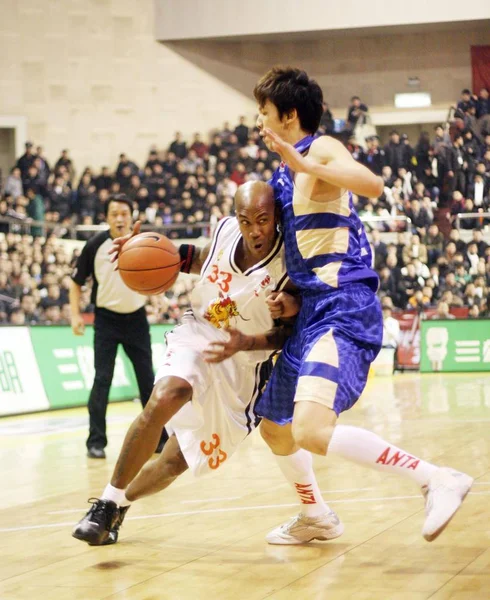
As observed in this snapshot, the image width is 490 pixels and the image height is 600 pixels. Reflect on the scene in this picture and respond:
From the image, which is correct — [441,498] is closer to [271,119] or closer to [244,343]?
[244,343]

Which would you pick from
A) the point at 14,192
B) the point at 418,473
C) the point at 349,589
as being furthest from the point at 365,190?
the point at 14,192

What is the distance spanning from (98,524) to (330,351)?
1.32 metres

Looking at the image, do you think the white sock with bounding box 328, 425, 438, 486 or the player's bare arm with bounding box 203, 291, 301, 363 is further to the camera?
the player's bare arm with bounding box 203, 291, 301, 363

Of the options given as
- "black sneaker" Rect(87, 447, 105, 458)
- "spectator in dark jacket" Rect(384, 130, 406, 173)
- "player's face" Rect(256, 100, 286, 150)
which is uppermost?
"spectator in dark jacket" Rect(384, 130, 406, 173)

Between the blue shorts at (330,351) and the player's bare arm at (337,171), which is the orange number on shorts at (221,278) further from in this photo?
the player's bare arm at (337,171)

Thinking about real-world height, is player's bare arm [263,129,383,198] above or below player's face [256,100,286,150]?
below

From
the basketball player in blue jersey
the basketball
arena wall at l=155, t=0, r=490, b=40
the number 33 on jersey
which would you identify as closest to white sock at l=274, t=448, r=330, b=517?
the basketball player in blue jersey

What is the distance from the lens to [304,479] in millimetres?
4559

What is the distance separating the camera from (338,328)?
3.90 meters

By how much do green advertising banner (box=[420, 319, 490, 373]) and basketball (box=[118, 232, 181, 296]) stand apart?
1287 centimetres

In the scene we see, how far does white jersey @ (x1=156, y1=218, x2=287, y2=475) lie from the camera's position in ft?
14.6

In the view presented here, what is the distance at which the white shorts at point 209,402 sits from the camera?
14.6ft

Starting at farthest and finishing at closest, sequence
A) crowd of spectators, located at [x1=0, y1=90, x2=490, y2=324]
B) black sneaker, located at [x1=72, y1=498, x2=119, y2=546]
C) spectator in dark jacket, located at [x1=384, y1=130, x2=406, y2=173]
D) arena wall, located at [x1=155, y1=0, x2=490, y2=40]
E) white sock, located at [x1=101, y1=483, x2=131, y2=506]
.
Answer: arena wall, located at [x1=155, y1=0, x2=490, y2=40] → spectator in dark jacket, located at [x1=384, y1=130, x2=406, y2=173] → crowd of spectators, located at [x1=0, y1=90, x2=490, y2=324] → white sock, located at [x1=101, y1=483, x2=131, y2=506] → black sneaker, located at [x1=72, y1=498, x2=119, y2=546]

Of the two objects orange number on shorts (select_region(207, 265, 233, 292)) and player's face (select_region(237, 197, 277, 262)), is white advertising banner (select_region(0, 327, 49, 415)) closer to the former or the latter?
orange number on shorts (select_region(207, 265, 233, 292))
